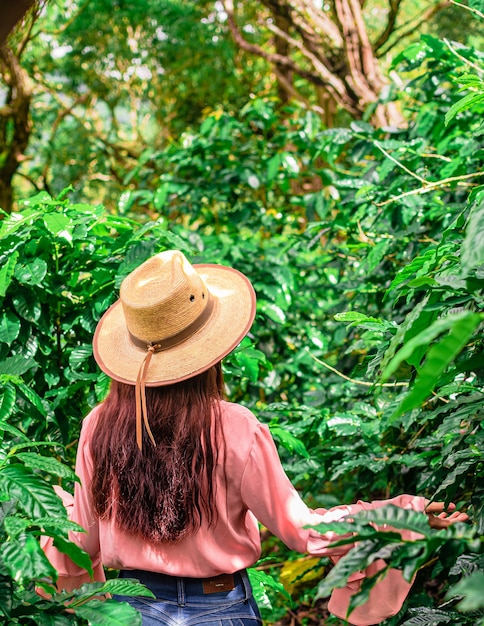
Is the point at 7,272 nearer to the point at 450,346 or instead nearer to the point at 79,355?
the point at 79,355

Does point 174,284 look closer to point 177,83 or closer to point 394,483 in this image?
point 394,483

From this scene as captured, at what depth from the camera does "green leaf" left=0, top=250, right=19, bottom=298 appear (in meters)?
1.99

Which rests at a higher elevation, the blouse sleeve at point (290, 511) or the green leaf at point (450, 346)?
the green leaf at point (450, 346)

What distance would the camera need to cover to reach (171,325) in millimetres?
1681

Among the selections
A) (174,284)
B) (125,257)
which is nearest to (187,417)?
(174,284)

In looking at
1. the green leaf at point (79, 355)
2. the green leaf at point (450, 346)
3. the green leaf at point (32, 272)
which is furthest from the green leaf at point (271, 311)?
the green leaf at point (450, 346)

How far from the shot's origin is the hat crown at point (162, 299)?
1665mm

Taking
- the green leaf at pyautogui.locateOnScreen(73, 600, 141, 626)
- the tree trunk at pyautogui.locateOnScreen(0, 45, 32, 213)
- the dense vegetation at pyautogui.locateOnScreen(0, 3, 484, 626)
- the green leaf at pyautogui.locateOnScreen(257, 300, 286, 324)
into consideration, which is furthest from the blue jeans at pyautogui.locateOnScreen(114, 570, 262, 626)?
the tree trunk at pyautogui.locateOnScreen(0, 45, 32, 213)

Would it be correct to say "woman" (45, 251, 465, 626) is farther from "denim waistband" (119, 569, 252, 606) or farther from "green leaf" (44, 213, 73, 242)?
"green leaf" (44, 213, 73, 242)

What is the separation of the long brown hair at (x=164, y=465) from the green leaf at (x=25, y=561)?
1.51 ft

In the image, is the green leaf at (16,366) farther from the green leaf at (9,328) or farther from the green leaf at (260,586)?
the green leaf at (260,586)

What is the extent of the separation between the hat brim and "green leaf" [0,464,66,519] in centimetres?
38

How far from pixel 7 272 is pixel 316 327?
2.13 m

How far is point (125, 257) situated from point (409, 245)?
1.23 m
